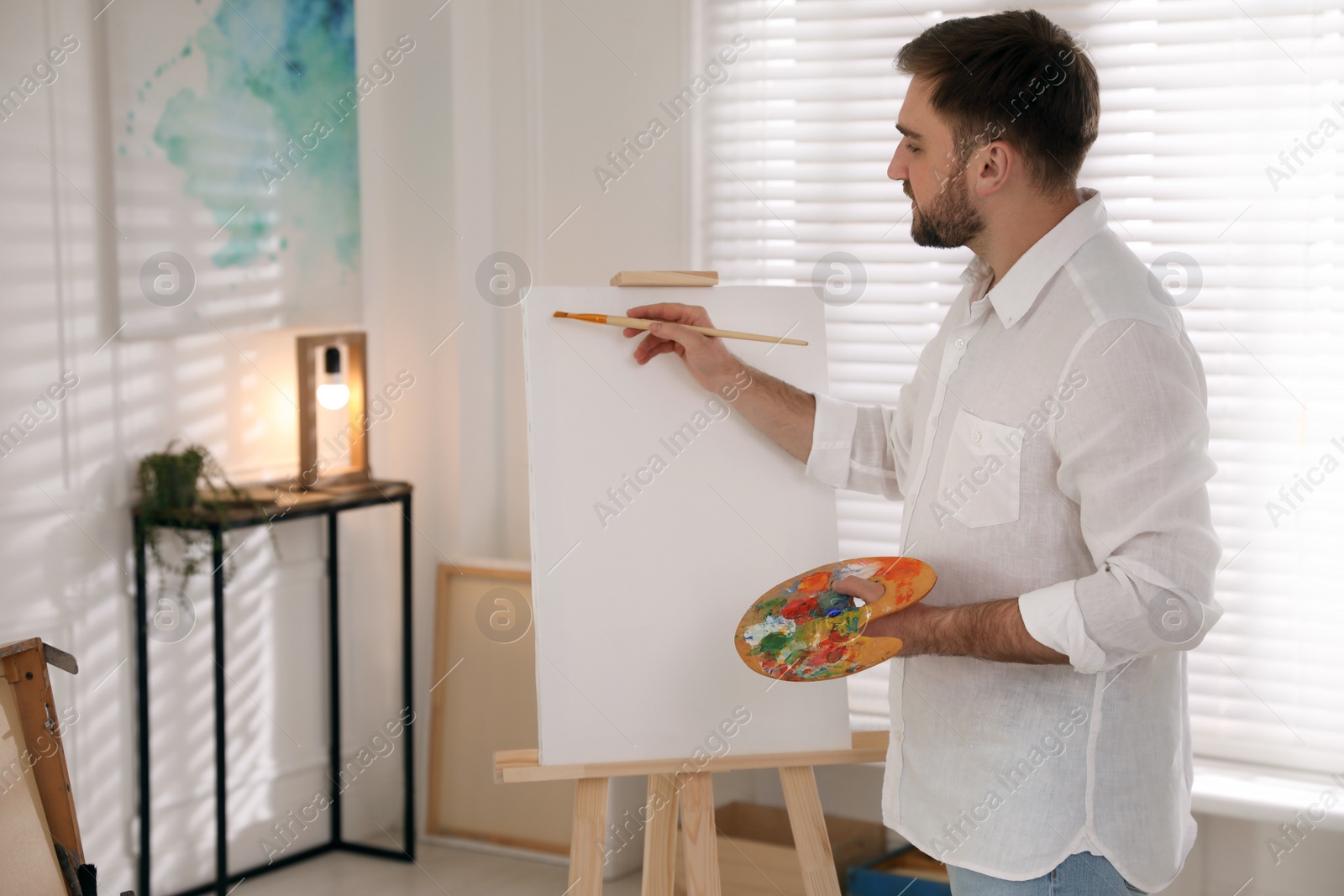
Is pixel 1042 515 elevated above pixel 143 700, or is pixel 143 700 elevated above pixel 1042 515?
pixel 1042 515

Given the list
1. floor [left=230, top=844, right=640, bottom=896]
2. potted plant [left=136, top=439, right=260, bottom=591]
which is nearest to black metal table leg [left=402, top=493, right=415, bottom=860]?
floor [left=230, top=844, right=640, bottom=896]

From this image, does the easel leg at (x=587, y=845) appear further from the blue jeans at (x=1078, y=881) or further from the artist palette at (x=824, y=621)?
the blue jeans at (x=1078, y=881)

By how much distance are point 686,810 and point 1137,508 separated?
0.84 metres

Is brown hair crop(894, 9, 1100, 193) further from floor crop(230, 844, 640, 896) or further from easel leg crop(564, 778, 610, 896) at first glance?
floor crop(230, 844, 640, 896)

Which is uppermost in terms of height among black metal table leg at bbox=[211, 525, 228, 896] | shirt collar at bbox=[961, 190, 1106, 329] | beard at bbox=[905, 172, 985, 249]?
beard at bbox=[905, 172, 985, 249]

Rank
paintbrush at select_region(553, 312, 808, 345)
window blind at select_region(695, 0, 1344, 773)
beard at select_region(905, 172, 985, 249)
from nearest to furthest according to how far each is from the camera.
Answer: beard at select_region(905, 172, 985, 249)
paintbrush at select_region(553, 312, 808, 345)
window blind at select_region(695, 0, 1344, 773)

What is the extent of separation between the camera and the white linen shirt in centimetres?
138

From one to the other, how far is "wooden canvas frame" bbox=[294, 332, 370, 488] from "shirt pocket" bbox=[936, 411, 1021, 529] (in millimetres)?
1948

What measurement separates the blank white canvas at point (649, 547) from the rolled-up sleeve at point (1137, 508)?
1.77ft

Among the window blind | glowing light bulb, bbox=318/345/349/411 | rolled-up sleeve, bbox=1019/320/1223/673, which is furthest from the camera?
glowing light bulb, bbox=318/345/349/411

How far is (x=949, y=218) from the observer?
161 centimetres

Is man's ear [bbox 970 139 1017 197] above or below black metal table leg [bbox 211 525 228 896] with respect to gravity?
above

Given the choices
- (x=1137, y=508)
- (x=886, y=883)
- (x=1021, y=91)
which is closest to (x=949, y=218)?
(x=1021, y=91)

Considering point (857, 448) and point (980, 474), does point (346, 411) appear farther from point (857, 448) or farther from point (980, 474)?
point (980, 474)
